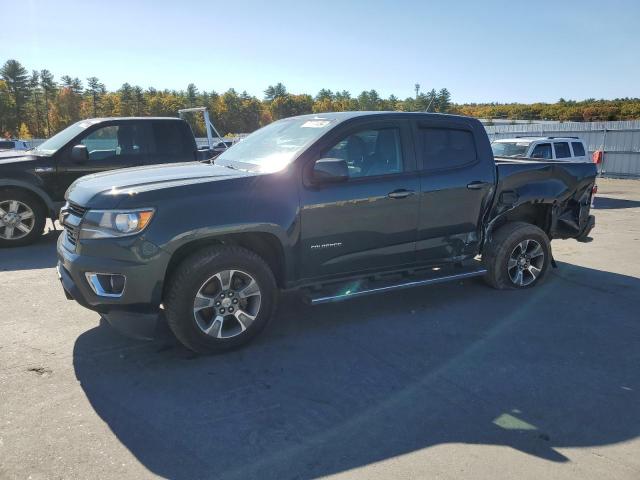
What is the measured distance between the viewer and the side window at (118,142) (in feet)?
26.5

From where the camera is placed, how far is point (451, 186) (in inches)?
197

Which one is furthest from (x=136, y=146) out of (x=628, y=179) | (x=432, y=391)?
(x=628, y=179)

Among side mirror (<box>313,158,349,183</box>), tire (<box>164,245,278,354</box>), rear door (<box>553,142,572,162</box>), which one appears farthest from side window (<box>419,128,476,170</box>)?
rear door (<box>553,142,572,162</box>)

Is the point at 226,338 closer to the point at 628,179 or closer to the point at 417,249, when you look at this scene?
the point at 417,249

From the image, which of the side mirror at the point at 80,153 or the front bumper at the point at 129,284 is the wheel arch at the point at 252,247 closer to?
the front bumper at the point at 129,284

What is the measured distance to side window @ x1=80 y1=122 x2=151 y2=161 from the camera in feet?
26.5

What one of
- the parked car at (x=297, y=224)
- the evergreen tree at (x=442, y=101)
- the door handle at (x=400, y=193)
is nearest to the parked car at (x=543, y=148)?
the parked car at (x=297, y=224)

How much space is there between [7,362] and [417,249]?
356 centimetres

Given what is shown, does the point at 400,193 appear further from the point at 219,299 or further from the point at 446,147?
the point at 219,299

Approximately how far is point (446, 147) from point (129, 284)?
10.8 ft

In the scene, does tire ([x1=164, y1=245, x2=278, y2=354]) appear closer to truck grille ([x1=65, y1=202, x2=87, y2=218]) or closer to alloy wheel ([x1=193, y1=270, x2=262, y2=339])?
alloy wheel ([x1=193, y1=270, x2=262, y2=339])

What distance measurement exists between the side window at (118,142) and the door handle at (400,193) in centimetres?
520

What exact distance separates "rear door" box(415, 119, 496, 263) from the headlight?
252cm

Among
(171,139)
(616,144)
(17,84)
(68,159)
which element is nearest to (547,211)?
(171,139)
